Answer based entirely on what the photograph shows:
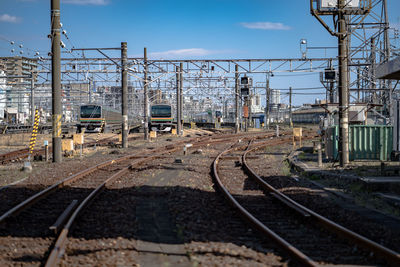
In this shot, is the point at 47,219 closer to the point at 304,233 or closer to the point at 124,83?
the point at 304,233

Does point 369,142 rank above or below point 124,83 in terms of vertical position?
below

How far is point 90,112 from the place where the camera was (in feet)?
135

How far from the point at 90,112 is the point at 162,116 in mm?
7172

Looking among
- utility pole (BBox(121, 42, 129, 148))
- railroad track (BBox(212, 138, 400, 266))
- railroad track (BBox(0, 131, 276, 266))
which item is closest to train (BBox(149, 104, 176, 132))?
utility pole (BBox(121, 42, 129, 148))

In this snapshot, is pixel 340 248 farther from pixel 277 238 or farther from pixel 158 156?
pixel 158 156

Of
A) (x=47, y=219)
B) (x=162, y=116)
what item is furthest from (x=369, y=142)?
(x=162, y=116)

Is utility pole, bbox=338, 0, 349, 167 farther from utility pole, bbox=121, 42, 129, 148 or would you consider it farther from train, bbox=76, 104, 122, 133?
train, bbox=76, 104, 122, 133

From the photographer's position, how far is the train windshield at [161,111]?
1730 inches

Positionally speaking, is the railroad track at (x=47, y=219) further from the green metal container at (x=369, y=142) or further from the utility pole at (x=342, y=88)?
the green metal container at (x=369, y=142)

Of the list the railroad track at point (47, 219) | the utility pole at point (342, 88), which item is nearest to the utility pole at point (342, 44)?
the utility pole at point (342, 88)

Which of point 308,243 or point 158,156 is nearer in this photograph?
point 308,243

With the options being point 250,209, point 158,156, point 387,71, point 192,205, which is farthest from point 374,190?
point 158,156

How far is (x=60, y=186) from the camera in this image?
11.0m

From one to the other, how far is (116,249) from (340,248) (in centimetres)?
298
